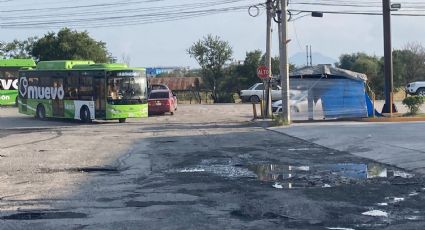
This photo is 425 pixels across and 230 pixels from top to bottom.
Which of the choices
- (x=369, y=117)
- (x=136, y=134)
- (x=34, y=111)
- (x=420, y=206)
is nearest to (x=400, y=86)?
(x=369, y=117)

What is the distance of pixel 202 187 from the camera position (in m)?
11.9

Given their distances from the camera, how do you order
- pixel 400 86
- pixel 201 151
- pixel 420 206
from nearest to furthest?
pixel 420 206, pixel 201 151, pixel 400 86

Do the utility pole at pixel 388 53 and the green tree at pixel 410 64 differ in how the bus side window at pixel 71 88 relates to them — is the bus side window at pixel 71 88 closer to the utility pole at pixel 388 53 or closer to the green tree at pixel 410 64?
the utility pole at pixel 388 53

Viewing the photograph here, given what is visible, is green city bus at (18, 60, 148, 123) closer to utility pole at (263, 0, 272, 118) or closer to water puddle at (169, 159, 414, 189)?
utility pole at (263, 0, 272, 118)

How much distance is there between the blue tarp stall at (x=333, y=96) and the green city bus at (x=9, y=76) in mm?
25885

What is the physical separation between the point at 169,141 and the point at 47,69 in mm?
16697

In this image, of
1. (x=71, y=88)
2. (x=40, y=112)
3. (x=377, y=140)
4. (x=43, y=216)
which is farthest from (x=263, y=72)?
(x=43, y=216)

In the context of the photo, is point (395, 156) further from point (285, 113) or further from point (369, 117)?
point (369, 117)

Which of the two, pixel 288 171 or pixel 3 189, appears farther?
pixel 288 171

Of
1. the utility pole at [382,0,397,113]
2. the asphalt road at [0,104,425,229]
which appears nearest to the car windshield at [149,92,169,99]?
the utility pole at [382,0,397,113]

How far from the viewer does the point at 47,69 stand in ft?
120

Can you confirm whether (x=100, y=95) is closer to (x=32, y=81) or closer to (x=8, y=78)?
(x=32, y=81)

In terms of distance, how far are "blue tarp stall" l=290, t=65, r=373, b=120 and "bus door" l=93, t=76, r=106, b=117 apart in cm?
962

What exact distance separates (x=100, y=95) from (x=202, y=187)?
22164 mm
